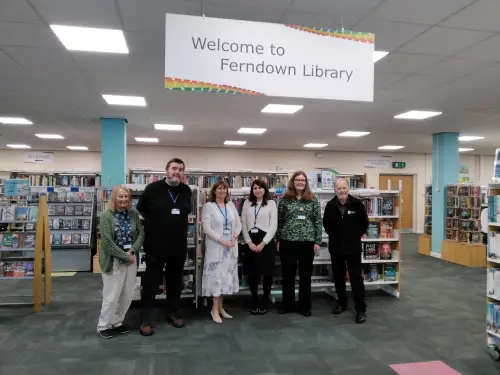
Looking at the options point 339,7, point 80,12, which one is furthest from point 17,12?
point 339,7

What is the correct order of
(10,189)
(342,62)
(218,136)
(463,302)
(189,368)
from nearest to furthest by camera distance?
1. (342,62)
2. (189,368)
3. (10,189)
4. (463,302)
5. (218,136)

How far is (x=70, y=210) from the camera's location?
270 inches

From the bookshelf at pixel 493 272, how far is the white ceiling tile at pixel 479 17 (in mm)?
1369

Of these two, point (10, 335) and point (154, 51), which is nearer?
point (10, 335)

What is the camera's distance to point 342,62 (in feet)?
8.07

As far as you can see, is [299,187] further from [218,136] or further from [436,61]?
[218,136]

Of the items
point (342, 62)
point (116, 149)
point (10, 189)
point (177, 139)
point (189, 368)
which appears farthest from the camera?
point (177, 139)

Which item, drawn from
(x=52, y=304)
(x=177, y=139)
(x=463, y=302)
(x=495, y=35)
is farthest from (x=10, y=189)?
(x=177, y=139)

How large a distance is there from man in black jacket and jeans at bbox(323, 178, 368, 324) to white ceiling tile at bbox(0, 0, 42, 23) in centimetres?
327

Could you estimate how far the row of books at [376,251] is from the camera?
5100 mm

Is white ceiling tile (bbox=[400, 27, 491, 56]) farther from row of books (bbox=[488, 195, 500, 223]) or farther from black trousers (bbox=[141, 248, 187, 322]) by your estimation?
black trousers (bbox=[141, 248, 187, 322])

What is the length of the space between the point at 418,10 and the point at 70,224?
20.7 feet

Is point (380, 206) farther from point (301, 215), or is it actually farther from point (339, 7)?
point (339, 7)

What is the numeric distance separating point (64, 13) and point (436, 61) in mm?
3725
